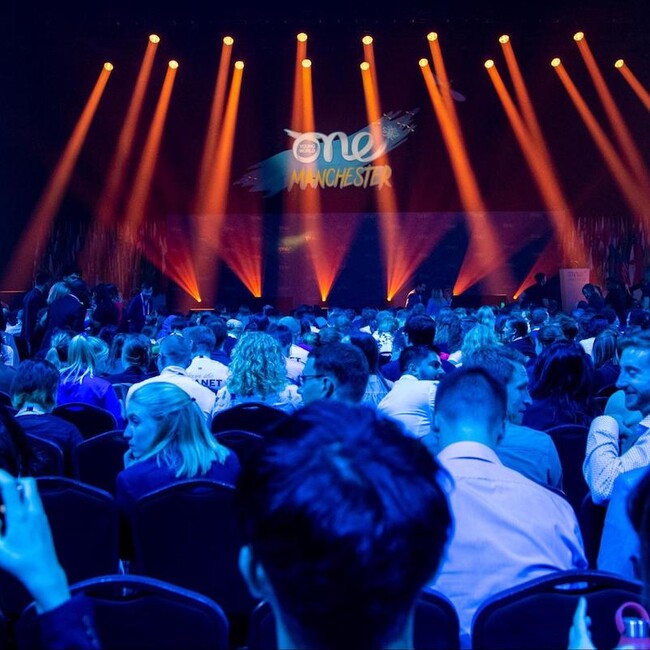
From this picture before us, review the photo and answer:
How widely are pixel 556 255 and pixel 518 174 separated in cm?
246

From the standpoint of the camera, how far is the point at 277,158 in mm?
18531

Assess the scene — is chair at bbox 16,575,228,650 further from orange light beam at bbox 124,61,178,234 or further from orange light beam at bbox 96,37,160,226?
orange light beam at bbox 124,61,178,234

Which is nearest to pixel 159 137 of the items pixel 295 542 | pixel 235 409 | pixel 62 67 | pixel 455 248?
pixel 62 67

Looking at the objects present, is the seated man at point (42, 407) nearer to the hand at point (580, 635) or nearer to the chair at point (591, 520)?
the chair at point (591, 520)

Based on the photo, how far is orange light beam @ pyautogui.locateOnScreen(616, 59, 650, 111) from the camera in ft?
54.1

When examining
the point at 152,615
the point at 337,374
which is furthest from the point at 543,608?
the point at 337,374

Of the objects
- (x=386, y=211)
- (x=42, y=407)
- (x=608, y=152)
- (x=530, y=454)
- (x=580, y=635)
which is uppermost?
(x=608, y=152)

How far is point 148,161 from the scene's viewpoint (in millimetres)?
17812

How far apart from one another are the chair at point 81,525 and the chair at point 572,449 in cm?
222

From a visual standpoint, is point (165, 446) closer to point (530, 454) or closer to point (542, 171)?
point (530, 454)

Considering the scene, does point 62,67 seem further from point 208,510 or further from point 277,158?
point 208,510

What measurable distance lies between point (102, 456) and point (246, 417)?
893 mm

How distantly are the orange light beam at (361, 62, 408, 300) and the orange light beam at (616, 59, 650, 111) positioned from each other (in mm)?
4718

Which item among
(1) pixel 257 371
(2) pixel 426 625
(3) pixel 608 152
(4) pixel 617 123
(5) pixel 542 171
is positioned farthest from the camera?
(5) pixel 542 171
